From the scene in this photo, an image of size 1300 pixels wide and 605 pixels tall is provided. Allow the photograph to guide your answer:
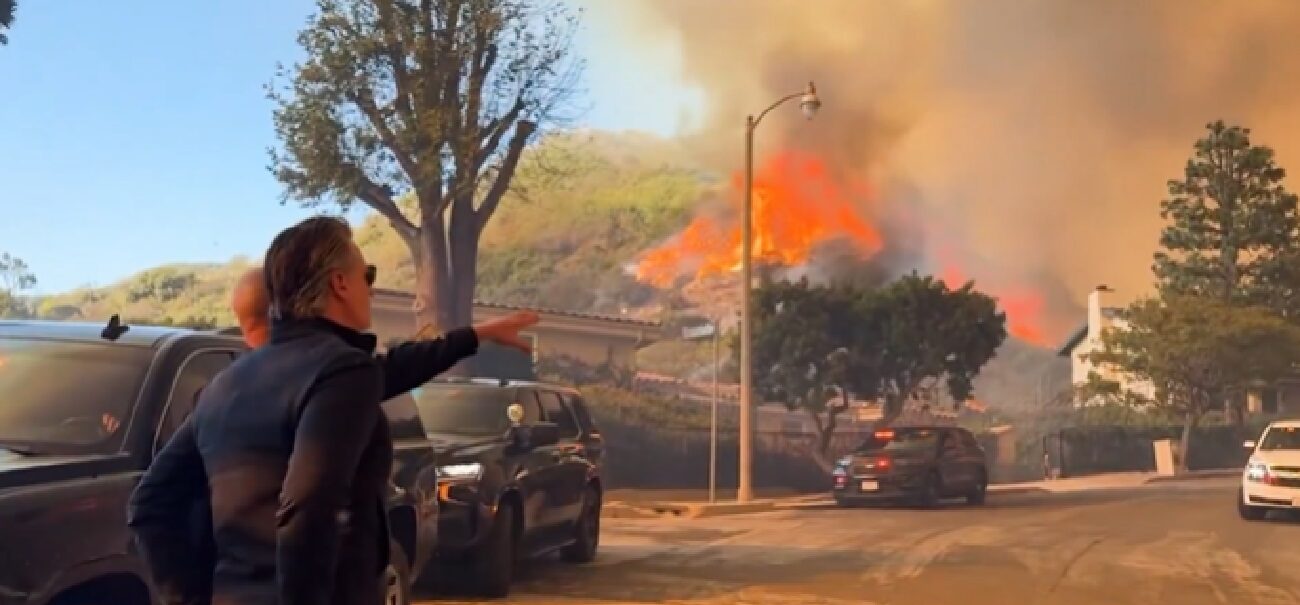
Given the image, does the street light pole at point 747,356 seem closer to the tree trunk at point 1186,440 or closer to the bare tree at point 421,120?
the bare tree at point 421,120

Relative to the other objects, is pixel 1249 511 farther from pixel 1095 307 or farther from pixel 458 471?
pixel 1095 307

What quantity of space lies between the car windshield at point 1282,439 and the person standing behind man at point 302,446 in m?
19.1

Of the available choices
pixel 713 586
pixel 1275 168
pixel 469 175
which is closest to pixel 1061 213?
pixel 1275 168

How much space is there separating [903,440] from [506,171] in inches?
314

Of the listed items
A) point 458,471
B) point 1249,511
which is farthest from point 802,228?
point 458,471

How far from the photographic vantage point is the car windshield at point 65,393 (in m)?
4.88

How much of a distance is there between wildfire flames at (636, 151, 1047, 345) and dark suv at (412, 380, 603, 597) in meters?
39.7

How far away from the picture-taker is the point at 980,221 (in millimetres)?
68375

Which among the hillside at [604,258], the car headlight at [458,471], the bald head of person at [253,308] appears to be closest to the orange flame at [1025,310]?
the hillside at [604,258]

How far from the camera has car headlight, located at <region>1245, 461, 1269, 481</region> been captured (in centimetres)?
1880

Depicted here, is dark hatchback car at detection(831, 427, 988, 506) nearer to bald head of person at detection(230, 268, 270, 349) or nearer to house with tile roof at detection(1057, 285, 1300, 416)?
bald head of person at detection(230, 268, 270, 349)

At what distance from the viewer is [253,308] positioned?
130 inches

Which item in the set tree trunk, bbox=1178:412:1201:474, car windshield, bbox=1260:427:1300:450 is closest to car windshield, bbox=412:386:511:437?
car windshield, bbox=1260:427:1300:450

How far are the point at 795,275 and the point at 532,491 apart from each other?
155 ft
